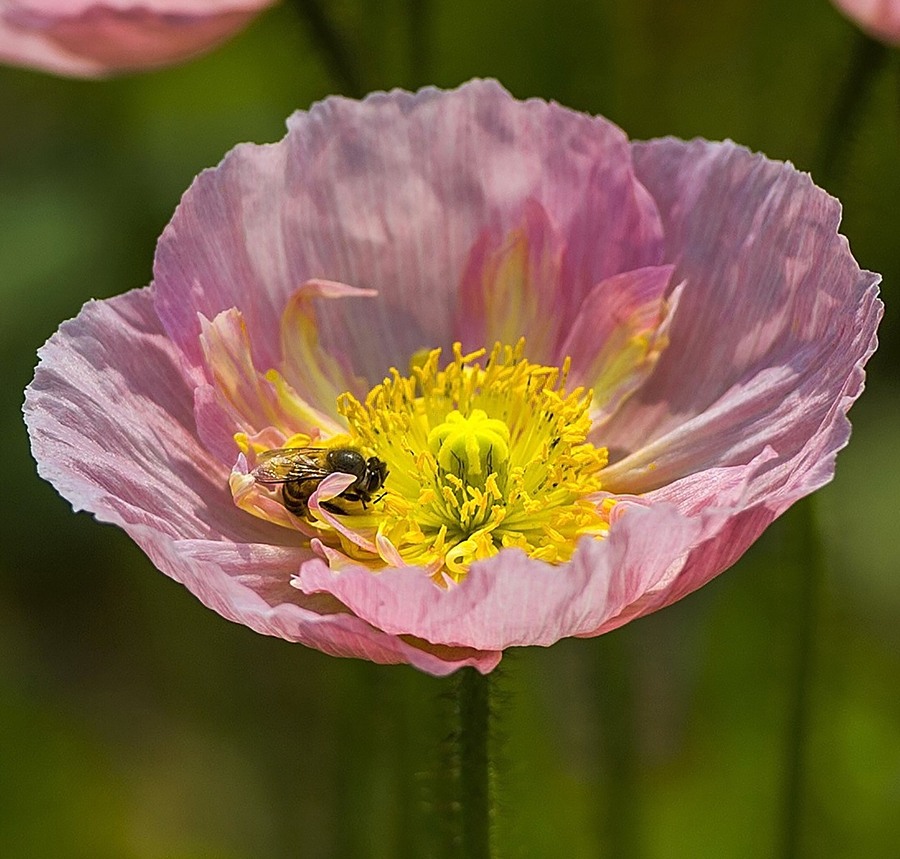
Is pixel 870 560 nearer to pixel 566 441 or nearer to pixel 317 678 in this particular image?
pixel 317 678

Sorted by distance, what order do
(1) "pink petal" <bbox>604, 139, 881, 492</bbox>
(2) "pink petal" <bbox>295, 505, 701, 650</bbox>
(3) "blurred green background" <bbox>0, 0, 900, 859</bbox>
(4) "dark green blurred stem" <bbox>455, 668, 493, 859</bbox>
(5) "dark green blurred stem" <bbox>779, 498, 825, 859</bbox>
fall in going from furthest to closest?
1. (3) "blurred green background" <bbox>0, 0, 900, 859</bbox>
2. (5) "dark green blurred stem" <bbox>779, 498, 825, 859</bbox>
3. (1) "pink petal" <bbox>604, 139, 881, 492</bbox>
4. (4) "dark green blurred stem" <bbox>455, 668, 493, 859</bbox>
5. (2) "pink petal" <bbox>295, 505, 701, 650</bbox>

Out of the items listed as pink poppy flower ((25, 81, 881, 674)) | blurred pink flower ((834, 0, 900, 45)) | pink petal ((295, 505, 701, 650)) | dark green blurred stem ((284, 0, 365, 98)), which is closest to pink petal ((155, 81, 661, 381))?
pink poppy flower ((25, 81, 881, 674))

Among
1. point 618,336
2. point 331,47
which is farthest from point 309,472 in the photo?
point 331,47

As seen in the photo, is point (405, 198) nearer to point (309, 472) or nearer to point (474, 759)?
point (309, 472)

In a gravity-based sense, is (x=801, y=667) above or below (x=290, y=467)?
below

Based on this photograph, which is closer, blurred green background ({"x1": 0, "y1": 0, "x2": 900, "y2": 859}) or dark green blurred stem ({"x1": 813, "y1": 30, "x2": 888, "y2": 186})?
dark green blurred stem ({"x1": 813, "y1": 30, "x2": 888, "y2": 186})

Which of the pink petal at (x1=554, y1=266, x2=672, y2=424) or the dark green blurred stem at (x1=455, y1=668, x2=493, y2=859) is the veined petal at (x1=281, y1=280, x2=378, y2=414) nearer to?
the pink petal at (x1=554, y1=266, x2=672, y2=424)
